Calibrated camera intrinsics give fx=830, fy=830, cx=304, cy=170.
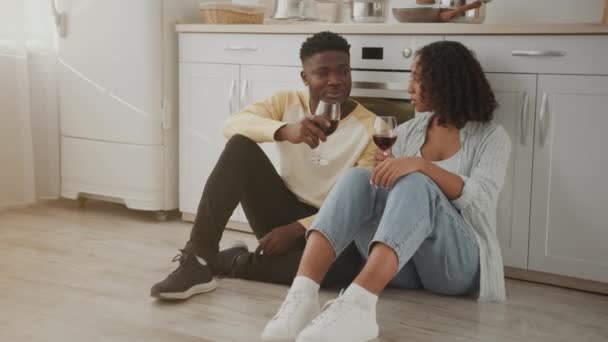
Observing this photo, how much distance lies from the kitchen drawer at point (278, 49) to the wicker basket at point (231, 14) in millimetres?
82

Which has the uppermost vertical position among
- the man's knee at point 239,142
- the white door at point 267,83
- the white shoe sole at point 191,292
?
the white door at point 267,83

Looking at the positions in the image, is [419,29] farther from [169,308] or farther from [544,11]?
[169,308]

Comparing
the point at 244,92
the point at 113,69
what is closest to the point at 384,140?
the point at 244,92

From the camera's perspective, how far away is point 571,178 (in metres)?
2.71

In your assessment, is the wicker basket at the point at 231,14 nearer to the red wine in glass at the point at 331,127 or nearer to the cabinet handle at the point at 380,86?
the cabinet handle at the point at 380,86

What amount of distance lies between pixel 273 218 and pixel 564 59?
1071 millimetres

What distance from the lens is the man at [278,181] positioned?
2.59m

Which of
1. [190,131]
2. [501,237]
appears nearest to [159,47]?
[190,131]

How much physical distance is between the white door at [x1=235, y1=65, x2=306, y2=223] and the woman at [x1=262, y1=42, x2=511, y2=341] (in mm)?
705

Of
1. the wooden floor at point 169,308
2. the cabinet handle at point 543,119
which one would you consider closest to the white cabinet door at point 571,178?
the cabinet handle at point 543,119

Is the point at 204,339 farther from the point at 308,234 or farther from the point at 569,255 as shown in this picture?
the point at 569,255

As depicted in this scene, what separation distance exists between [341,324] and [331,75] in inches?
37.0

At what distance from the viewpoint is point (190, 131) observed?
3.61 metres

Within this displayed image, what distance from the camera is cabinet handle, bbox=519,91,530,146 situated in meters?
2.75
